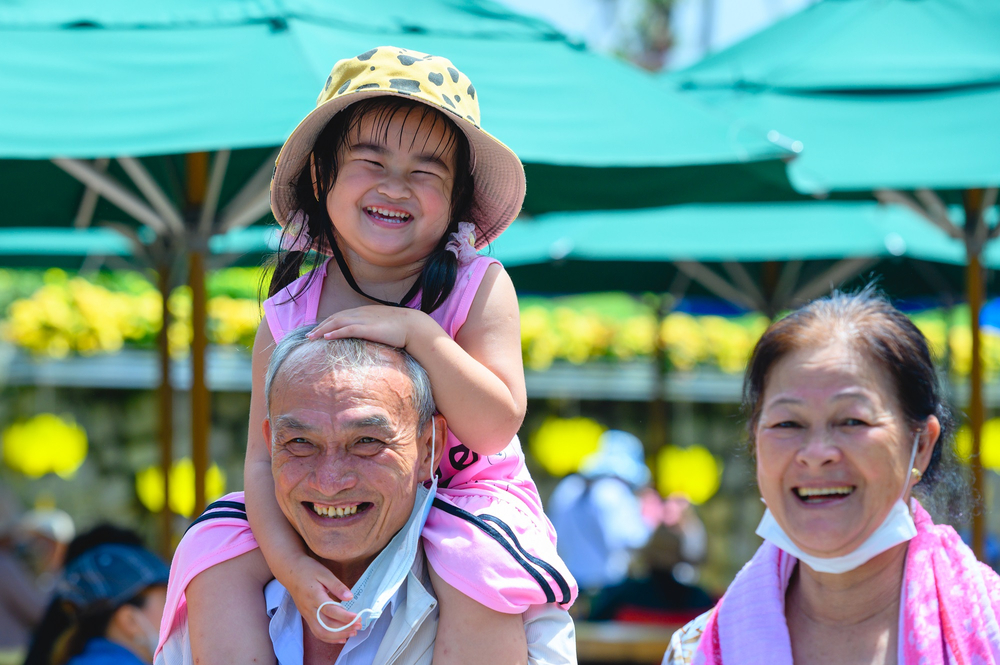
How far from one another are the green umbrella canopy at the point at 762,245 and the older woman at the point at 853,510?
3.33 m

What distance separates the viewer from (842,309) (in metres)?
2.17

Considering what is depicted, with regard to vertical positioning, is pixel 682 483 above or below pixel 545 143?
below

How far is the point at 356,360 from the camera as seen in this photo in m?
1.70

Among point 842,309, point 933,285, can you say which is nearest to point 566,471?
point 933,285

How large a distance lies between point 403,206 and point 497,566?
70cm

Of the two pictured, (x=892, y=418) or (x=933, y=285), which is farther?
A: (x=933, y=285)

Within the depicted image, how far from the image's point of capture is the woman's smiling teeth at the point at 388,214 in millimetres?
1915

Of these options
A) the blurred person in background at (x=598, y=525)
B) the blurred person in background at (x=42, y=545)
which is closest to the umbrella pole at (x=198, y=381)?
the blurred person in background at (x=42, y=545)

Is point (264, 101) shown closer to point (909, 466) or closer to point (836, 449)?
point (836, 449)

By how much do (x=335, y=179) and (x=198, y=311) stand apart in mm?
2225

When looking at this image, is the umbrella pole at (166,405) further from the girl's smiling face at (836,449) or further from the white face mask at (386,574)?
the girl's smiling face at (836,449)

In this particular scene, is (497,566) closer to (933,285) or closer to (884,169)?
(884,169)

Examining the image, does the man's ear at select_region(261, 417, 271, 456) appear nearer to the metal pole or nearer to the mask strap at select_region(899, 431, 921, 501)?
the mask strap at select_region(899, 431, 921, 501)

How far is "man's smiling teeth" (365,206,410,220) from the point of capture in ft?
6.27
